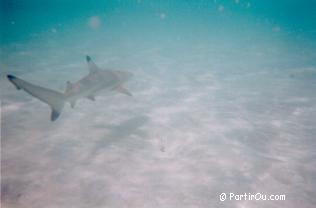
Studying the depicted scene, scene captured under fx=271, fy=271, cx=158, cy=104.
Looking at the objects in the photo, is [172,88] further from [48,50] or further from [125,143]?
[48,50]

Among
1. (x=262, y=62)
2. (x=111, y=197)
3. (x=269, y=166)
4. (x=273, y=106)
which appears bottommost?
(x=262, y=62)

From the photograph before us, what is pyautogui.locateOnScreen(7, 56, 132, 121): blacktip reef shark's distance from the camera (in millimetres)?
6348

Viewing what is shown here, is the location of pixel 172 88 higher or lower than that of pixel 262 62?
higher

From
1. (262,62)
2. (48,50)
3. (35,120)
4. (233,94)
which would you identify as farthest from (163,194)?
(48,50)

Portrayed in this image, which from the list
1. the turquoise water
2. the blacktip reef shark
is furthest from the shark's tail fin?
the turquoise water

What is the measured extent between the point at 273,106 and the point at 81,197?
9.05 meters

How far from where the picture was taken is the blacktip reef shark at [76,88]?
6348 mm

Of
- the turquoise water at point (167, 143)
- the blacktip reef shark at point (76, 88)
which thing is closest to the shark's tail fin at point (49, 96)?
the blacktip reef shark at point (76, 88)

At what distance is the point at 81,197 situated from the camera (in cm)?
588

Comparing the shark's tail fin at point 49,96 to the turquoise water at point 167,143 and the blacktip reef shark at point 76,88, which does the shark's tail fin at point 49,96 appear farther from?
the turquoise water at point 167,143

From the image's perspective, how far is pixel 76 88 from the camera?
293 inches

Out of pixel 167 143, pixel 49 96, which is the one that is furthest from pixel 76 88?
pixel 167 143

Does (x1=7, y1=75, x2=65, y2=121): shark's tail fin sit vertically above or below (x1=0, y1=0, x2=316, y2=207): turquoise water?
above

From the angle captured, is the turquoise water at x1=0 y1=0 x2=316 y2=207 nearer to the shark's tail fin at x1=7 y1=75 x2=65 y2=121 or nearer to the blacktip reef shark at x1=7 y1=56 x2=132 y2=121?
the blacktip reef shark at x1=7 y1=56 x2=132 y2=121
